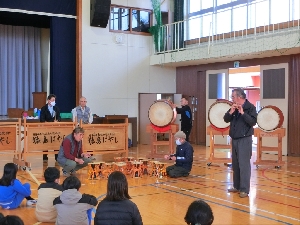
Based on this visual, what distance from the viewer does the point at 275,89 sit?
36.7 ft

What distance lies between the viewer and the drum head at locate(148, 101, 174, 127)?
9828 millimetres

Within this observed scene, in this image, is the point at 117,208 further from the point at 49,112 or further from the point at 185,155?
the point at 49,112

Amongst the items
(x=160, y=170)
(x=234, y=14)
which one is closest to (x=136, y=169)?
(x=160, y=170)

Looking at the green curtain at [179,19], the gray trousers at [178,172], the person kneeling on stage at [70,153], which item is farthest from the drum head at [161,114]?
the green curtain at [179,19]

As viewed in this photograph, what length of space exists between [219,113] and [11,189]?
16.2ft

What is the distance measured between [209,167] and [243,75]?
7.66 m

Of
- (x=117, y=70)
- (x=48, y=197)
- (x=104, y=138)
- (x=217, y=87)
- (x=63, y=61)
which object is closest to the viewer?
(x=48, y=197)

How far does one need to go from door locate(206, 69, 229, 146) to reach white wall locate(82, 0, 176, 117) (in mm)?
1641

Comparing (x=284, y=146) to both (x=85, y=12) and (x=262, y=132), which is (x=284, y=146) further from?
(x=85, y=12)

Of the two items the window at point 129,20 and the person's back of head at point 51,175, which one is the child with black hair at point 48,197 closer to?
the person's back of head at point 51,175

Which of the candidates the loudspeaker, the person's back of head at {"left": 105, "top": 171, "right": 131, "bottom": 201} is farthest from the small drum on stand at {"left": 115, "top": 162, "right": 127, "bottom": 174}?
the loudspeaker

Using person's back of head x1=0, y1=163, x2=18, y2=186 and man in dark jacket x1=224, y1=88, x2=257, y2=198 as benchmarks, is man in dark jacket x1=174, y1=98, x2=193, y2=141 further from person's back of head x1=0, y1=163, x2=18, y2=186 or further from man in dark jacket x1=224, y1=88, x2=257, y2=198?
person's back of head x1=0, y1=163, x2=18, y2=186

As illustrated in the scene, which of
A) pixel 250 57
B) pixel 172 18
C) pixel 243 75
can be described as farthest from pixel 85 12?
pixel 243 75

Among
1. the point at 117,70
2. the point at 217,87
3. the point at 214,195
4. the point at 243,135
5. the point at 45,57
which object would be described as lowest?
the point at 214,195
